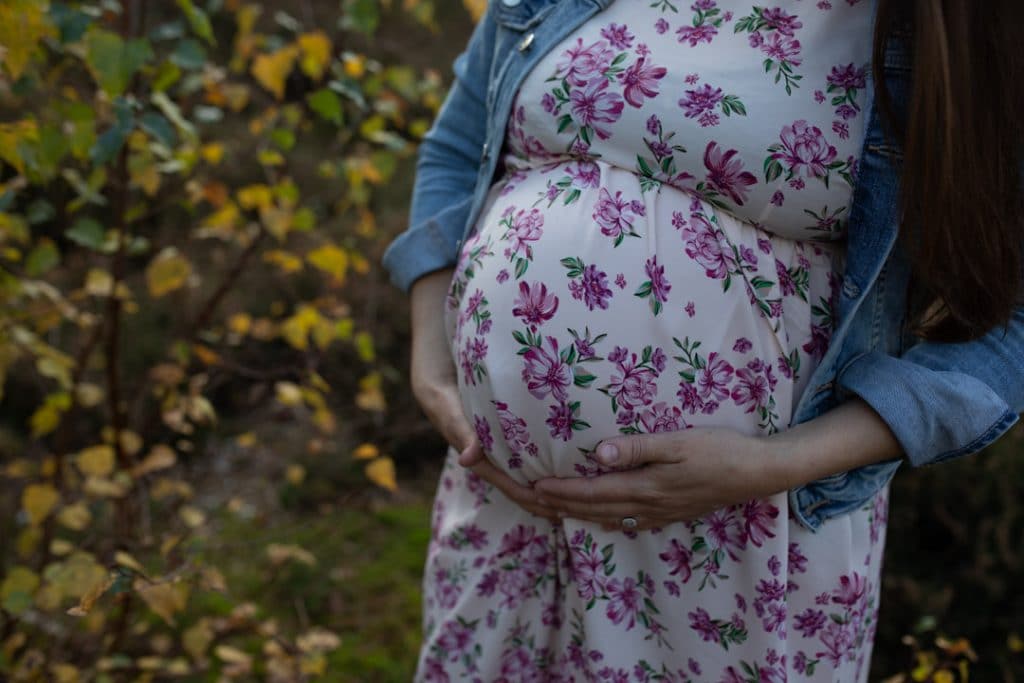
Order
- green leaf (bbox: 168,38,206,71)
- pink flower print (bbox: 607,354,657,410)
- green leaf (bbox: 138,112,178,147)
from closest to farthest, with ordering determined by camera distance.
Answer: pink flower print (bbox: 607,354,657,410) → green leaf (bbox: 138,112,178,147) → green leaf (bbox: 168,38,206,71)

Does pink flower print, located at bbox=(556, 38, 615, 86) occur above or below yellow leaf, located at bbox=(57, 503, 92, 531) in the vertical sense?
above

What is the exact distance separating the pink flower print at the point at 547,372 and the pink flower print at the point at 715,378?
0.16 metres

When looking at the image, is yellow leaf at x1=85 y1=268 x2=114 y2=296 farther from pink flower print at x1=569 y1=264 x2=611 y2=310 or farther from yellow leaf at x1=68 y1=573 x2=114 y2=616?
pink flower print at x1=569 y1=264 x2=611 y2=310

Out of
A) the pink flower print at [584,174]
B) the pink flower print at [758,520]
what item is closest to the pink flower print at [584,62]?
the pink flower print at [584,174]

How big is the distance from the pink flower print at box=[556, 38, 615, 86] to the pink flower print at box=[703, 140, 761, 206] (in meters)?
0.17

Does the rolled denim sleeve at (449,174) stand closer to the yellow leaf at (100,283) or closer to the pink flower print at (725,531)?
the pink flower print at (725,531)

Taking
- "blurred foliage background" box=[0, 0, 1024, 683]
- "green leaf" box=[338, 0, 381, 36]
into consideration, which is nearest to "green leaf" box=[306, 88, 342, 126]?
"blurred foliage background" box=[0, 0, 1024, 683]

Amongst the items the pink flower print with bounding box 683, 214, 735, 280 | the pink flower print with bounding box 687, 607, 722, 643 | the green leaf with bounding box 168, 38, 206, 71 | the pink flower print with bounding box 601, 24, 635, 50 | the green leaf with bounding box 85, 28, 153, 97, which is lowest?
the pink flower print with bounding box 687, 607, 722, 643

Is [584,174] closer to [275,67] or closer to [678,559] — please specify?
[678,559]

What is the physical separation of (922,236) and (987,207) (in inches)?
2.9

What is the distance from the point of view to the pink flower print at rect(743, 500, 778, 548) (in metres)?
1.09

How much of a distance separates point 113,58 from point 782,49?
38.9 inches

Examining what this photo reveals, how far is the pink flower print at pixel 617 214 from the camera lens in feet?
3.46

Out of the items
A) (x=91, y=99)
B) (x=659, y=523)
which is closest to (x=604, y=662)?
(x=659, y=523)
